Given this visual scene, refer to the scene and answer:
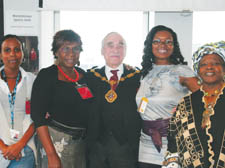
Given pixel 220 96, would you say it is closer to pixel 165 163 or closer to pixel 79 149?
pixel 165 163

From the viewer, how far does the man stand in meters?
2.23

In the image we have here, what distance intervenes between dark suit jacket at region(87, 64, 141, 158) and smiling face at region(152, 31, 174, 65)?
386 mm

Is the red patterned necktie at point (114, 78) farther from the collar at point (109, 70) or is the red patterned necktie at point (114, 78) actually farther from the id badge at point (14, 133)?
the id badge at point (14, 133)

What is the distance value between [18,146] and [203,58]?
1.63 metres

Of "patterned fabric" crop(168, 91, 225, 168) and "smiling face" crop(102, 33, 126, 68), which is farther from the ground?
"smiling face" crop(102, 33, 126, 68)

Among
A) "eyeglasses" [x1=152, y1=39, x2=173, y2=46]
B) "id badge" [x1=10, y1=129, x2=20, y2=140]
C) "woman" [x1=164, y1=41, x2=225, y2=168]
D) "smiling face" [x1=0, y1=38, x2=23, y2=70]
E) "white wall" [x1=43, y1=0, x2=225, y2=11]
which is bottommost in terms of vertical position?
"id badge" [x1=10, y1=129, x2=20, y2=140]

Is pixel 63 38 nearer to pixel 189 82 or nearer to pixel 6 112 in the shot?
pixel 6 112

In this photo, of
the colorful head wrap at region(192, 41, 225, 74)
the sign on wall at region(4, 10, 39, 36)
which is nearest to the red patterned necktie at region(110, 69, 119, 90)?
the colorful head wrap at region(192, 41, 225, 74)

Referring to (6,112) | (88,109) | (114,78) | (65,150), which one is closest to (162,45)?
(114,78)

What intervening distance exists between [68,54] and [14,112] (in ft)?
2.24

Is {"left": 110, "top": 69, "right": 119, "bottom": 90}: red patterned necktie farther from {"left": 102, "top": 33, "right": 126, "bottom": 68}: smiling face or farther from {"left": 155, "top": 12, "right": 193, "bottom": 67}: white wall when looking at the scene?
{"left": 155, "top": 12, "right": 193, "bottom": 67}: white wall

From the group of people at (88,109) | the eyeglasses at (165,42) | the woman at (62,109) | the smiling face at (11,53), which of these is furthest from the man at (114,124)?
the smiling face at (11,53)

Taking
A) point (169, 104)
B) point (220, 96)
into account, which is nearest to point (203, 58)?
point (220, 96)

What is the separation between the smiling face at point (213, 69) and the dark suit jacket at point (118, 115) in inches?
30.7
